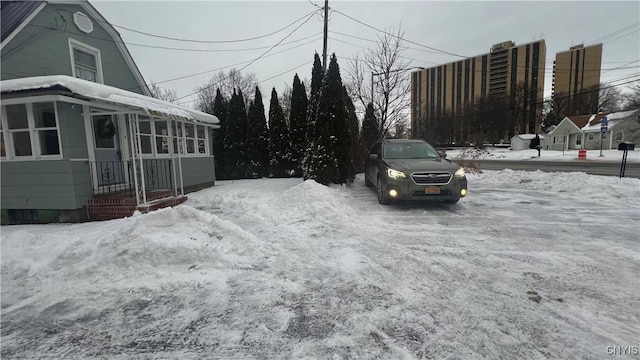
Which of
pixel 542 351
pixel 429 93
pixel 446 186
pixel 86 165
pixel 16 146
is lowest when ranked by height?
pixel 542 351

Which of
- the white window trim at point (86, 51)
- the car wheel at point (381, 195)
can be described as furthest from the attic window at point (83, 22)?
the car wheel at point (381, 195)

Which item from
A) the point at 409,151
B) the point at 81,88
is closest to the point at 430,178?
the point at 409,151

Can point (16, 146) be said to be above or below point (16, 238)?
above

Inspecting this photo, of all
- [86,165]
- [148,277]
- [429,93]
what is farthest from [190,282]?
[429,93]

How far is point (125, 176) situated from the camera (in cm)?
880

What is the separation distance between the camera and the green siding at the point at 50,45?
7.86 meters

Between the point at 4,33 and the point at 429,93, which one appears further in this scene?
the point at 429,93

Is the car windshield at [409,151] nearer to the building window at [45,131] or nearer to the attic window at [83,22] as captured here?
the building window at [45,131]

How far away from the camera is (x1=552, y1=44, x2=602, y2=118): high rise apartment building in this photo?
4606 cm

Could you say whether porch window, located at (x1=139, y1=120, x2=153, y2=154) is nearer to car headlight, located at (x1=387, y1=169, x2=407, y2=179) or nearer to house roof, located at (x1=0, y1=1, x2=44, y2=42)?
house roof, located at (x1=0, y1=1, x2=44, y2=42)

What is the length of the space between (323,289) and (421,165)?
4650mm

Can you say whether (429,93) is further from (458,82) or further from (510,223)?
(510,223)

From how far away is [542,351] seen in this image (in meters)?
2.27

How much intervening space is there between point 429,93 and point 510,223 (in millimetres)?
59259
